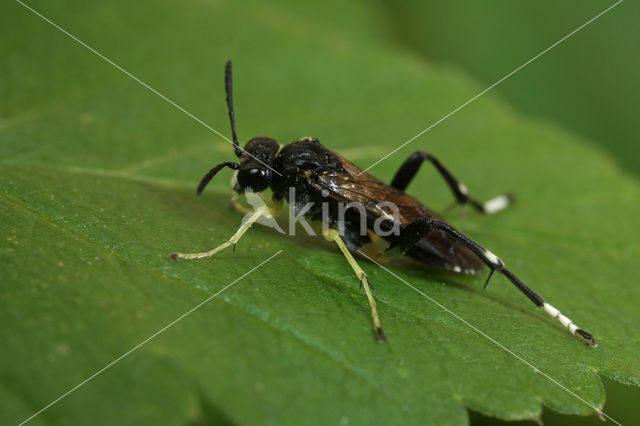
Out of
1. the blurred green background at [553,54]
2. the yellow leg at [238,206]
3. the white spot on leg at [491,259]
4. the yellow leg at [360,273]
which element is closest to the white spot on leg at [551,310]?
the white spot on leg at [491,259]

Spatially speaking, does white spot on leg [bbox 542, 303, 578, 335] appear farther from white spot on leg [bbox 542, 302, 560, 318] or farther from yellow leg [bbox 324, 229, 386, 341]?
yellow leg [bbox 324, 229, 386, 341]

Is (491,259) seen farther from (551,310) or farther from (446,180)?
(446,180)

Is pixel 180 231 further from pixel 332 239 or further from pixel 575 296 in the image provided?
pixel 575 296

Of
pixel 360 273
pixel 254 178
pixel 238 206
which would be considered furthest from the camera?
pixel 238 206

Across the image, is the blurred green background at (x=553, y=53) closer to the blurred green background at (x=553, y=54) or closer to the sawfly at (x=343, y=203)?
the blurred green background at (x=553, y=54)

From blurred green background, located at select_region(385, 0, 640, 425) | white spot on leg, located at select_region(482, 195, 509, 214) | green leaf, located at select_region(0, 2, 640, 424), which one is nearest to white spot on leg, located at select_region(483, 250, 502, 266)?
green leaf, located at select_region(0, 2, 640, 424)

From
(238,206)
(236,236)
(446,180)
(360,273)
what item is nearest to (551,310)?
(360,273)

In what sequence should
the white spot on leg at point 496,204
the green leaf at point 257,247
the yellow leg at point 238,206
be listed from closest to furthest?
the green leaf at point 257,247, the yellow leg at point 238,206, the white spot on leg at point 496,204
